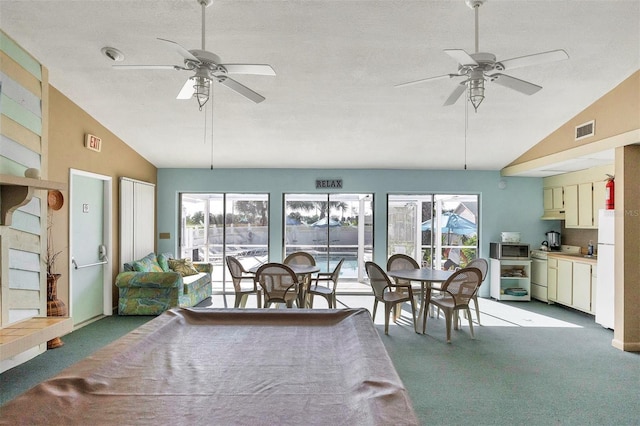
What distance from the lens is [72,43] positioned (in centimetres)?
358

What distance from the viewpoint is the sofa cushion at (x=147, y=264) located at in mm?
5620

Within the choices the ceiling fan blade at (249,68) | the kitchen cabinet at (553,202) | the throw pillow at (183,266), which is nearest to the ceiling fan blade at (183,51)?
the ceiling fan blade at (249,68)

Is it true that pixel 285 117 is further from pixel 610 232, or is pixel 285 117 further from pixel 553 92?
pixel 610 232

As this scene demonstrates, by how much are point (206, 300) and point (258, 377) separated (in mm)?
5355

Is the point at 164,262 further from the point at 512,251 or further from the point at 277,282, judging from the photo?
the point at 512,251

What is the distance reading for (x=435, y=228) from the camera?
24.2ft

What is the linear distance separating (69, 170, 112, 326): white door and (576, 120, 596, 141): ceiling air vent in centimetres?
641

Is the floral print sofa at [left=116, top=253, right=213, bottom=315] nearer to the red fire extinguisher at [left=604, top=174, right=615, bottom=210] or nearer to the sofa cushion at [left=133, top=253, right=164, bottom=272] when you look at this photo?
the sofa cushion at [left=133, top=253, right=164, bottom=272]

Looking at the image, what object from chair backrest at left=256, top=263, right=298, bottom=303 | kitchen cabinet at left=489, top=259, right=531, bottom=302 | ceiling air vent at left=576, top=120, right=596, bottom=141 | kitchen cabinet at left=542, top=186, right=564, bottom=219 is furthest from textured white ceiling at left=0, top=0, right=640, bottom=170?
chair backrest at left=256, top=263, right=298, bottom=303

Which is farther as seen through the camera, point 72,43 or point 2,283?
point 72,43

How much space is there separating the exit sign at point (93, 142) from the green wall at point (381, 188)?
189cm

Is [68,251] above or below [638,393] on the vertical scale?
above

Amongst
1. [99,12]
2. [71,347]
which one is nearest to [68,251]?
[71,347]

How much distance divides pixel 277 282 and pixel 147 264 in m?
2.45
